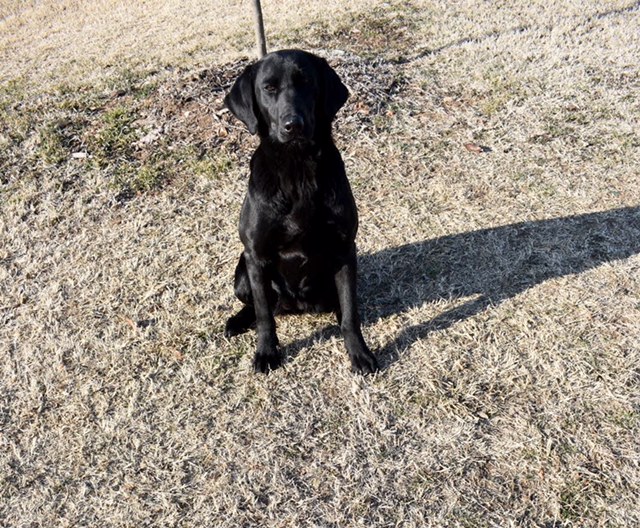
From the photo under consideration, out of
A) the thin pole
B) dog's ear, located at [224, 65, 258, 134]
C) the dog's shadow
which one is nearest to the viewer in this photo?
dog's ear, located at [224, 65, 258, 134]

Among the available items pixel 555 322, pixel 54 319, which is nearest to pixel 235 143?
pixel 54 319

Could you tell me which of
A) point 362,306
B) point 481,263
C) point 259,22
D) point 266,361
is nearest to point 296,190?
point 266,361

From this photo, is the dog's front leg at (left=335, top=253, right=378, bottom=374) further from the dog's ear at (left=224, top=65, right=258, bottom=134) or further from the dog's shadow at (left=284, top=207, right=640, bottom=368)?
the dog's ear at (left=224, top=65, right=258, bottom=134)

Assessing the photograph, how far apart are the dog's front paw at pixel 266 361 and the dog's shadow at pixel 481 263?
13 centimetres

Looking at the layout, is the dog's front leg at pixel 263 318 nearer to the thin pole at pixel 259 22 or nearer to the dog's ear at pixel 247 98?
the dog's ear at pixel 247 98

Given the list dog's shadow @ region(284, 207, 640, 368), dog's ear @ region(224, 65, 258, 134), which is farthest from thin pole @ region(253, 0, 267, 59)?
dog's ear @ region(224, 65, 258, 134)

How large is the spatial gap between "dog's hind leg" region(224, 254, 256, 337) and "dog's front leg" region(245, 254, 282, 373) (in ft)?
0.63

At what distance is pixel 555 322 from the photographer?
3367 millimetres

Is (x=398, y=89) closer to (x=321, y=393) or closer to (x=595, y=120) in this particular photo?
(x=595, y=120)

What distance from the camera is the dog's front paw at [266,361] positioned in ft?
10.2

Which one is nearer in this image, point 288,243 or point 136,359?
point 288,243

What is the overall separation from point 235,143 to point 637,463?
12.5 feet

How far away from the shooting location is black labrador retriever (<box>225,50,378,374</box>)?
2725mm

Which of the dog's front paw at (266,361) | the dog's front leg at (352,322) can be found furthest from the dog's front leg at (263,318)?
the dog's front leg at (352,322)
